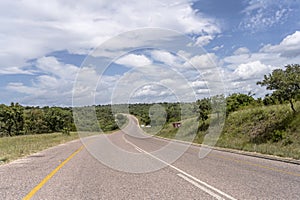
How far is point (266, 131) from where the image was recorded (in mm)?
24438

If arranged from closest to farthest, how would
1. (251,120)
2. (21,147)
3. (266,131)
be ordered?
(266,131)
(21,147)
(251,120)

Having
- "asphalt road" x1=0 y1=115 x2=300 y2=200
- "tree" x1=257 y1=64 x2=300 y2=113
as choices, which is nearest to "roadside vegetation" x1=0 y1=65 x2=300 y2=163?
"tree" x1=257 y1=64 x2=300 y2=113

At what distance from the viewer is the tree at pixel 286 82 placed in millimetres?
21781

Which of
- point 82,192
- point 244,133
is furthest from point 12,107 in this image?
point 82,192

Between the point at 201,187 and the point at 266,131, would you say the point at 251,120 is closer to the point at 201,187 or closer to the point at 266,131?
the point at 266,131

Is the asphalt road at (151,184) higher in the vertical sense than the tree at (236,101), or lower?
lower

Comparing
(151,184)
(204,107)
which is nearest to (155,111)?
(204,107)

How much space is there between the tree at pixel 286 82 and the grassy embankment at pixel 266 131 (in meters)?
1.99

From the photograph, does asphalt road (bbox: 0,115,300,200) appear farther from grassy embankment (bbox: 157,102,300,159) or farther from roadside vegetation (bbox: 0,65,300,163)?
grassy embankment (bbox: 157,102,300,159)

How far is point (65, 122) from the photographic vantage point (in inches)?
4343

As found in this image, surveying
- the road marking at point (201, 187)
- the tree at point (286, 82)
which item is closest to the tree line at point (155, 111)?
the tree at point (286, 82)

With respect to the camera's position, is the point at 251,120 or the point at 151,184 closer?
the point at 151,184

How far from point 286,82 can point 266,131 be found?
464 centimetres

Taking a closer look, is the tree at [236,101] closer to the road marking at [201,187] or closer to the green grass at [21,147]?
the green grass at [21,147]
